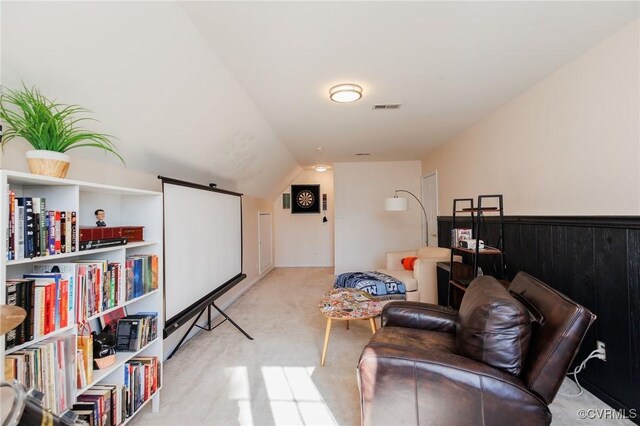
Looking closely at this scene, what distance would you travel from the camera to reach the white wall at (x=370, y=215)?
5.90 meters

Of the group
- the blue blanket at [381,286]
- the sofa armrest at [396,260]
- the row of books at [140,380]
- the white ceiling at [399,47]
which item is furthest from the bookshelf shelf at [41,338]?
the sofa armrest at [396,260]

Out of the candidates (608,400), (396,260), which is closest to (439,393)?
(608,400)

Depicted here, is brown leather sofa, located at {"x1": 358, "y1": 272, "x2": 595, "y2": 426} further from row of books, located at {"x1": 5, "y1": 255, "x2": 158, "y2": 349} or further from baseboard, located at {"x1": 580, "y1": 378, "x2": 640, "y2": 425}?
row of books, located at {"x1": 5, "y1": 255, "x2": 158, "y2": 349}

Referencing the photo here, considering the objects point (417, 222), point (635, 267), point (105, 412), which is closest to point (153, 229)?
point (105, 412)

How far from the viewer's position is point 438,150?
4.94 metres

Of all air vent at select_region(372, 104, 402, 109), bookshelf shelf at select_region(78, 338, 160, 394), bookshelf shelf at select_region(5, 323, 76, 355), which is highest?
air vent at select_region(372, 104, 402, 109)

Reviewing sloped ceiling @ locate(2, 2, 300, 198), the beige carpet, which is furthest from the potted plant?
the beige carpet

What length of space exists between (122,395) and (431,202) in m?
5.13

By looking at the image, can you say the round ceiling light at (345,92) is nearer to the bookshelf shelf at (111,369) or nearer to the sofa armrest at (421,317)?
the sofa armrest at (421,317)

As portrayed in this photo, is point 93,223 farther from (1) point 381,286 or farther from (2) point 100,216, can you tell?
(1) point 381,286

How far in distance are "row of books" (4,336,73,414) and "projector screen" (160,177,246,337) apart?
73 centimetres

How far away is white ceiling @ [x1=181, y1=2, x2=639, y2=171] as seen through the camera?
1581 millimetres

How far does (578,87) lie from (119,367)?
362 centimetres

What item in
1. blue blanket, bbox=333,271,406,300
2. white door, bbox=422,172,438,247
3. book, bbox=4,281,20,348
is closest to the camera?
book, bbox=4,281,20,348
